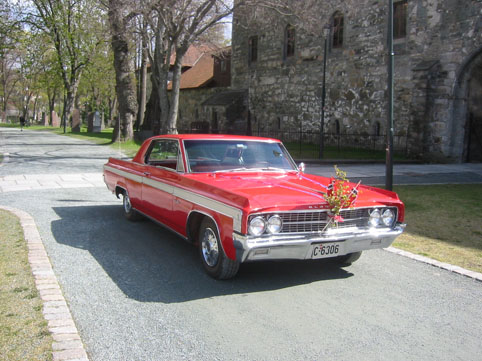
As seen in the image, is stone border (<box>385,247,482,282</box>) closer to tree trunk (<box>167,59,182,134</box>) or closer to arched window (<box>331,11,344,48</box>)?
tree trunk (<box>167,59,182,134</box>)

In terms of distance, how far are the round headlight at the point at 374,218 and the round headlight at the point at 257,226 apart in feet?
4.24

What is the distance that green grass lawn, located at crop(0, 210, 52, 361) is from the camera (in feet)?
10.7

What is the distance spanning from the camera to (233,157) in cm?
607

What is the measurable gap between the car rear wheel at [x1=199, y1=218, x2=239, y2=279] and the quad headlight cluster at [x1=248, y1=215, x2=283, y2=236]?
18.7 inches

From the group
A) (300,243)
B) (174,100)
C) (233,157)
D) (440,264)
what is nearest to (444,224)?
(440,264)

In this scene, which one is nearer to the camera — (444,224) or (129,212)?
(129,212)

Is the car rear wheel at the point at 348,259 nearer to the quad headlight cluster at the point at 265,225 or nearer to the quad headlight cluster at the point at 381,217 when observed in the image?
the quad headlight cluster at the point at 381,217

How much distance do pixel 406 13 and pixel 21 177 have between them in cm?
1673

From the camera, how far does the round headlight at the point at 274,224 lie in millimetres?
4465

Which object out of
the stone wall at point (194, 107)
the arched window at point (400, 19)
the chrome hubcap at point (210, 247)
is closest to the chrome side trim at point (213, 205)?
the chrome hubcap at point (210, 247)

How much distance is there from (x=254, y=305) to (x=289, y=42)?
2626cm

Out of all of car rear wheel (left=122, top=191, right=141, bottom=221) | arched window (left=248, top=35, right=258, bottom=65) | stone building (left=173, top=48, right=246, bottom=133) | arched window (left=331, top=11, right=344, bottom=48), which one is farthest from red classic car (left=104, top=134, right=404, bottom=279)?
arched window (left=248, top=35, right=258, bottom=65)

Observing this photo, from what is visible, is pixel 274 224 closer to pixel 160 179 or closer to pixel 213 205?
pixel 213 205

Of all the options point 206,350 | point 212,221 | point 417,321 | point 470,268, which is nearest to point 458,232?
point 470,268
